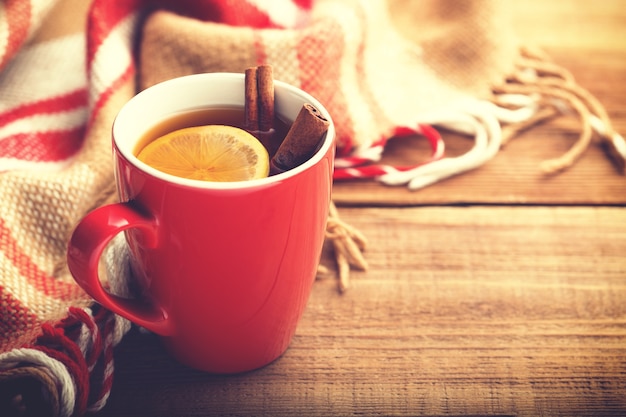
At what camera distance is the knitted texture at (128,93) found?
1.55 ft

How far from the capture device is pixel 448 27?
31.8 inches

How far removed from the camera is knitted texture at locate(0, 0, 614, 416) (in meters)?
0.47

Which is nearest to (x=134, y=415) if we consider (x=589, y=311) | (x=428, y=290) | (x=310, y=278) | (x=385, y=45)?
(x=310, y=278)

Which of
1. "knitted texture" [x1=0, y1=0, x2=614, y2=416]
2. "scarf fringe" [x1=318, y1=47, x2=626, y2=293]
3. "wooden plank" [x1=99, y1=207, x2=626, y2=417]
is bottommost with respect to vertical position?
"wooden plank" [x1=99, y1=207, x2=626, y2=417]

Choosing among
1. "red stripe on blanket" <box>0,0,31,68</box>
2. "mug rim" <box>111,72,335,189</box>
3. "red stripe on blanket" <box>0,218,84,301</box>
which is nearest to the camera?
"mug rim" <box>111,72,335,189</box>

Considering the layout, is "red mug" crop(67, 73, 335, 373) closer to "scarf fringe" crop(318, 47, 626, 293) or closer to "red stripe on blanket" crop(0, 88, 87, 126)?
"scarf fringe" crop(318, 47, 626, 293)

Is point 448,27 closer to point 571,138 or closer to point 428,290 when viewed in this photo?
point 571,138

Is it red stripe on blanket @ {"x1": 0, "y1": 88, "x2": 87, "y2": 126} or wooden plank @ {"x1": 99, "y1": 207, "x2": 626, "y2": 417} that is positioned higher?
red stripe on blanket @ {"x1": 0, "y1": 88, "x2": 87, "y2": 126}

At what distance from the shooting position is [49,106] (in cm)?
65

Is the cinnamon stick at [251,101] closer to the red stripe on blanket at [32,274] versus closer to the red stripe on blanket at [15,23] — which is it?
the red stripe on blanket at [32,274]

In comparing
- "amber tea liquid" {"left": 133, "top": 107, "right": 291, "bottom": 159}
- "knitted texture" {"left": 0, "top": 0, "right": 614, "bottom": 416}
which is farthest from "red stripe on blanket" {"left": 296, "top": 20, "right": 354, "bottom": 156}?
"amber tea liquid" {"left": 133, "top": 107, "right": 291, "bottom": 159}

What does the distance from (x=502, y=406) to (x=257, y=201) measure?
10.0 inches

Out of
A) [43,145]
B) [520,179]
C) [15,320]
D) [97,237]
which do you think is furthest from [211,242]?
[520,179]

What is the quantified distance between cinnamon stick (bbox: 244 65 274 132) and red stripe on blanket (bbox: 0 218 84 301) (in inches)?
8.0
